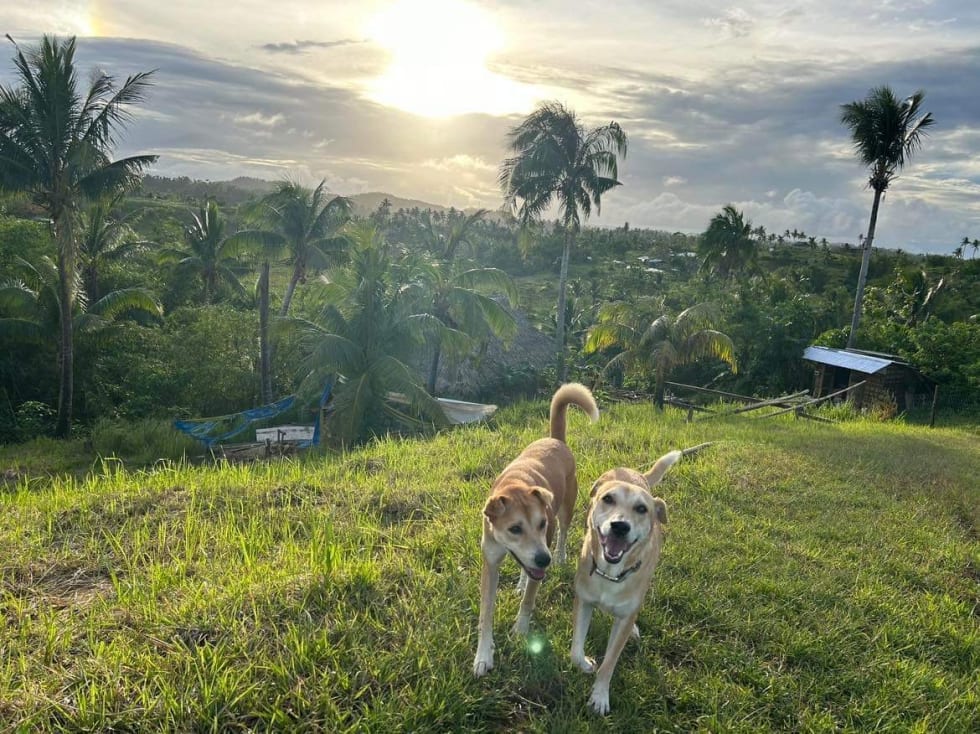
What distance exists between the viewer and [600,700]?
3727mm

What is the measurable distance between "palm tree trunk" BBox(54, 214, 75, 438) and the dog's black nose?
19.3 meters

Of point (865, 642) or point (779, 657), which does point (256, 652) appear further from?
point (865, 642)

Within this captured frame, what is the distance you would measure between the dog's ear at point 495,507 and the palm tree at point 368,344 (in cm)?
1318

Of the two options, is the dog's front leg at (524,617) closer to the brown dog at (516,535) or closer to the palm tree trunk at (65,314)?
the brown dog at (516,535)

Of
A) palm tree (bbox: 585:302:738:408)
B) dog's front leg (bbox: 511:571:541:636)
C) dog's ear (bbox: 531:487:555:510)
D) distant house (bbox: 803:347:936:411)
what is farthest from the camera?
distant house (bbox: 803:347:936:411)

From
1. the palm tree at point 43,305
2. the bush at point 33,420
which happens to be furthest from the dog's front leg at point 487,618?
the bush at point 33,420

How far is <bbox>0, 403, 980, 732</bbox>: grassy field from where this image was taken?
11.3ft

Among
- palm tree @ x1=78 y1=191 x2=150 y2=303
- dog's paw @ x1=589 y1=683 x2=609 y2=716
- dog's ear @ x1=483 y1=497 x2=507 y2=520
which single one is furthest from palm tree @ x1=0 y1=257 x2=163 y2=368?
dog's paw @ x1=589 y1=683 x2=609 y2=716

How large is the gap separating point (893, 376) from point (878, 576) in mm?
20732

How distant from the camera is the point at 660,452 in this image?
1002cm

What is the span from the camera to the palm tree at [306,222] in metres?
21.3

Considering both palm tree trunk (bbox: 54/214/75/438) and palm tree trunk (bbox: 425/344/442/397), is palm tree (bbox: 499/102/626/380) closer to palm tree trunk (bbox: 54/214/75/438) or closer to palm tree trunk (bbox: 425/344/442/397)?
palm tree trunk (bbox: 425/344/442/397)

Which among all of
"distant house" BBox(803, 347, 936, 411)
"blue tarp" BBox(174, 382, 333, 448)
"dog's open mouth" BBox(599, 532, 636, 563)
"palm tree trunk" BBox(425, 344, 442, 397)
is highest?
"dog's open mouth" BBox(599, 532, 636, 563)

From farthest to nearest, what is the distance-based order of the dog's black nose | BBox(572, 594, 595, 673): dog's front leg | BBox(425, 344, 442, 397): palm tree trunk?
1. BBox(425, 344, 442, 397): palm tree trunk
2. BBox(572, 594, 595, 673): dog's front leg
3. the dog's black nose
